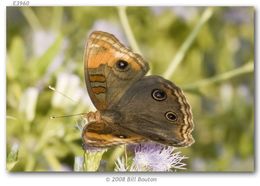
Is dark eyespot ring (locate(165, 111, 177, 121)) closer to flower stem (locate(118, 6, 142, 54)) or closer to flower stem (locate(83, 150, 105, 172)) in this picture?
flower stem (locate(83, 150, 105, 172))

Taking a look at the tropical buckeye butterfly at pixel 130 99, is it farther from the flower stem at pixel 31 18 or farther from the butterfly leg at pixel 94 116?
the flower stem at pixel 31 18

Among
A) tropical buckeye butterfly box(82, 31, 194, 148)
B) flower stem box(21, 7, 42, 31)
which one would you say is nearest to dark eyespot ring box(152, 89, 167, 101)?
tropical buckeye butterfly box(82, 31, 194, 148)

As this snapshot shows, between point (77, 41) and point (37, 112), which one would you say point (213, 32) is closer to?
point (77, 41)

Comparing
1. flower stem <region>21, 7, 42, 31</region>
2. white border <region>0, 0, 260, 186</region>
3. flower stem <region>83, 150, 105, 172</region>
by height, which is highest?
flower stem <region>21, 7, 42, 31</region>

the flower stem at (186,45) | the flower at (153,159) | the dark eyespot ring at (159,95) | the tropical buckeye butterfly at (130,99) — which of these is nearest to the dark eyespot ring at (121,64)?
the tropical buckeye butterfly at (130,99)

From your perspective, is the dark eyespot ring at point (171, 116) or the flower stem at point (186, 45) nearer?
the dark eyespot ring at point (171, 116)

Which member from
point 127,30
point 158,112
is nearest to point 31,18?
point 127,30

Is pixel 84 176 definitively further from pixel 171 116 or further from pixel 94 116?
pixel 171 116
